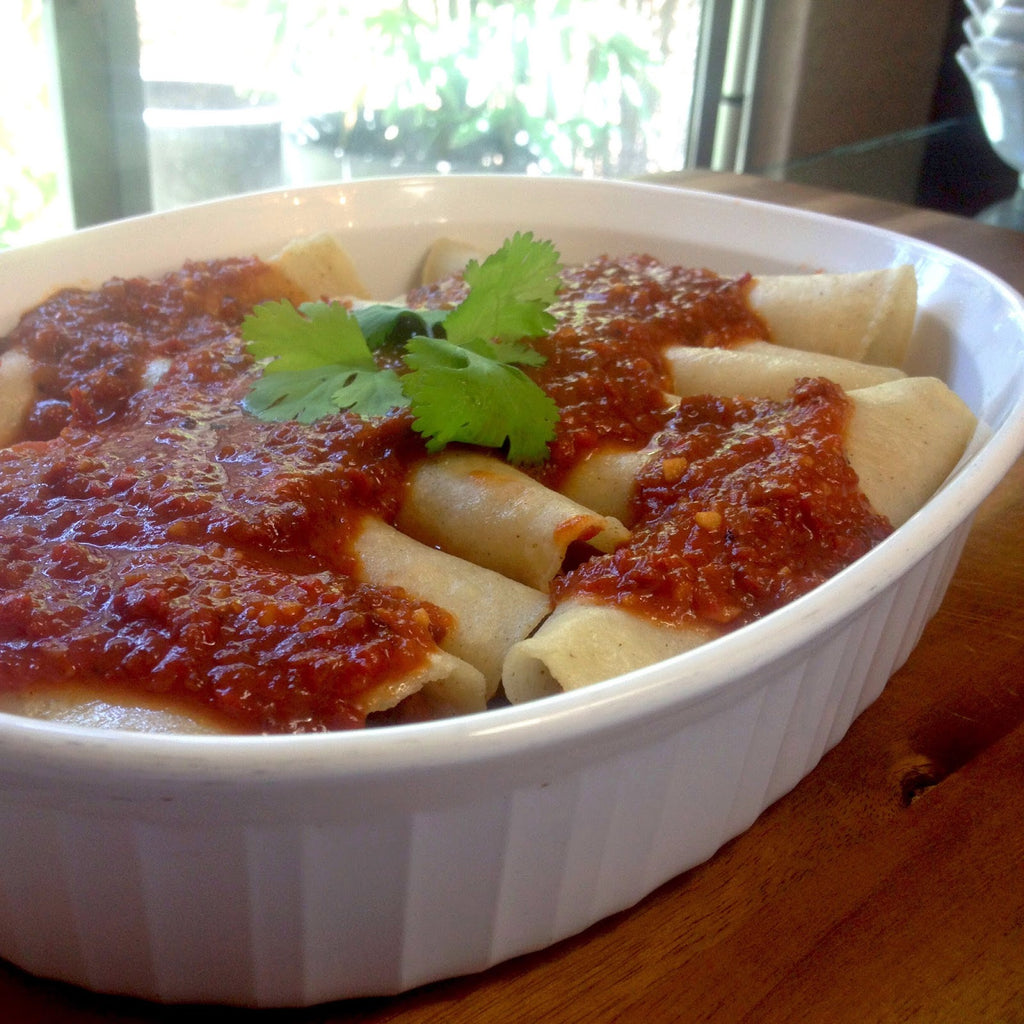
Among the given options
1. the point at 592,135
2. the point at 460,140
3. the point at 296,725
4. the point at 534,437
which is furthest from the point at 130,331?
the point at 592,135

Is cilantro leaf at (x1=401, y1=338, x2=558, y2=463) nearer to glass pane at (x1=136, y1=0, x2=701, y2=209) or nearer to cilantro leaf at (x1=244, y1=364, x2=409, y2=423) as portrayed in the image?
cilantro leaf at (x1=244, y1=364, x2=409, y2=423)

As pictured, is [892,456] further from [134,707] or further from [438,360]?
[134,707]

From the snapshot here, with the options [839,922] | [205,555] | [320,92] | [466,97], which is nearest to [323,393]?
[205,555]

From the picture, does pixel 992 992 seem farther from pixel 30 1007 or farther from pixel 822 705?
pixel 30 1007

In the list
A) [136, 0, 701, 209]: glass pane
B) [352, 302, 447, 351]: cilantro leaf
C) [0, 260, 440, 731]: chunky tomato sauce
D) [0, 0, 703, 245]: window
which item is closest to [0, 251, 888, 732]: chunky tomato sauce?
[0, 260, 440, 731]: chunky tomato sauce

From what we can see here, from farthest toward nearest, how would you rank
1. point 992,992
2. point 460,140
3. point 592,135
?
point 592,135 → point 460,140 → point 992,992

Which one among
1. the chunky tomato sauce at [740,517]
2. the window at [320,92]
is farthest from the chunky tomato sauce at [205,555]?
the window at [320,92]
